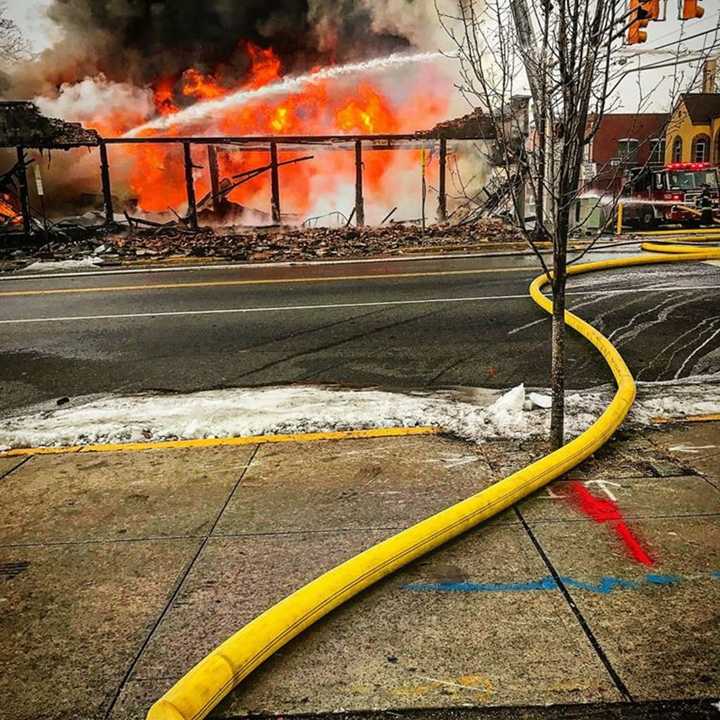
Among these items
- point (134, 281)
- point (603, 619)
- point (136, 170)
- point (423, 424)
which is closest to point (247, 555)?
point (603, 619)

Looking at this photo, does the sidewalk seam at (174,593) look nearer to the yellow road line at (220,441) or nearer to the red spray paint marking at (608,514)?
the yellow road line at (220,441)

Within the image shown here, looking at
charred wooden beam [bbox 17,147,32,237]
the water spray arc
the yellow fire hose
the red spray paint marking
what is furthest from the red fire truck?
the red spray paint marking

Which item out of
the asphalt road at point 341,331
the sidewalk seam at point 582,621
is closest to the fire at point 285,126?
the asphalt road at point 341,331

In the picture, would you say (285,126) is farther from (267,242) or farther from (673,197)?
(673,197)

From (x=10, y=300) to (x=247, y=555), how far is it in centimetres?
1015

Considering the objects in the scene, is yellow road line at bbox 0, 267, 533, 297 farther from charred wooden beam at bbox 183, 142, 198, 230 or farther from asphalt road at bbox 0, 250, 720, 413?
charred wooden beam at bbox 183, 142, 198, 230

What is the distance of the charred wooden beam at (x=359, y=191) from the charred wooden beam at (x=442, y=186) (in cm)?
294

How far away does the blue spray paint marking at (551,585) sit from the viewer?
8.96ft

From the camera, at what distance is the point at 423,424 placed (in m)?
4.72

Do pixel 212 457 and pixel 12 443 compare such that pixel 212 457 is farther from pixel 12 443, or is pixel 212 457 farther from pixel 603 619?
pixel 603 619

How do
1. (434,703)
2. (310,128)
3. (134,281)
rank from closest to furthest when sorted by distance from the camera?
(434,703)
(134,281)
(310,128)

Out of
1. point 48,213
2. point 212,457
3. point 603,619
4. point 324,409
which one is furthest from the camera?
point 48,213

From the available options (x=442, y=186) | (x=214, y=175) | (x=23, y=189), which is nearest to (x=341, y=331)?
(x=442, y=186)

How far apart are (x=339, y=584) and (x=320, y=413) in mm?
2494
